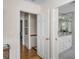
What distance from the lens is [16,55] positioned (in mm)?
3223

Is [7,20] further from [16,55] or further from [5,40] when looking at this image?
[16,55]

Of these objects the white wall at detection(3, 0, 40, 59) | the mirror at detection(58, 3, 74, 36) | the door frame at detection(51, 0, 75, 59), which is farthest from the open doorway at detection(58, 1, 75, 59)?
the white wall at detection(3, 0, 40, 59)

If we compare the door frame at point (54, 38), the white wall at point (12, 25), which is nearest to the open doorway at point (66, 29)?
the door frame at point (54, 38)

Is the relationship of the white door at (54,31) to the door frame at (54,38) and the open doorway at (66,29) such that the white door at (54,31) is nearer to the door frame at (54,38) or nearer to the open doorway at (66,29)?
the door frame at (54,38)

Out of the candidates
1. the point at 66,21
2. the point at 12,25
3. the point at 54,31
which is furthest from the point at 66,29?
the point at 12,25

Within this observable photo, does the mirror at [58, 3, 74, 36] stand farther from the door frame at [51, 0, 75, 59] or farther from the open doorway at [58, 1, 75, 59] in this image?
the door frame at [51, 0, 75, 59]

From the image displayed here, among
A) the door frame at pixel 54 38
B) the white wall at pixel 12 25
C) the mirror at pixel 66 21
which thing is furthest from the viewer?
the mirror at pixel 66 21

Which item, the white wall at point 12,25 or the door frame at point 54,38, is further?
the door frame at point 54,38

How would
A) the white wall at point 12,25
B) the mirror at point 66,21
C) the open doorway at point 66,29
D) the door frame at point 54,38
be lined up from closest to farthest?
the white wall at point 12,25 < the door frame at point 54,38 < the open doorway at point 66,29 < the mirror at point 66,21

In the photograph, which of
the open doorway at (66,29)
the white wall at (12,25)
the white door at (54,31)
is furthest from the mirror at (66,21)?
the white wall at (12,25)

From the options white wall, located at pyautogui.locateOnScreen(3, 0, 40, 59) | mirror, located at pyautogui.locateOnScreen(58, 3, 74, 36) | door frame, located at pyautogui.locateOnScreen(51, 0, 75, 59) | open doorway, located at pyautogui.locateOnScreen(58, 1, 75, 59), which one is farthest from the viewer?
mirror, located at pyautogui.locateOnScreen(58, 3, 74, 36)

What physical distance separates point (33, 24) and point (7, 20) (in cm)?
375

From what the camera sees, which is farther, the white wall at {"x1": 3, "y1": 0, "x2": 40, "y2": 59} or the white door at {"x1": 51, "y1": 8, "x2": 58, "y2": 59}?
the white door at {"x1": 51, "y1": 8, "x2": 58, "y2": 59}

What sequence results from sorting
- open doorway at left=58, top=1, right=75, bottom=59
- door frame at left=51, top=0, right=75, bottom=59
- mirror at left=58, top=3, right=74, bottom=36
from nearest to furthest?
door frame at left=51, top=0, right=75, bottom=59 < open doorway at left=58, top=1, right=75, bottom=59 < mirror at left=58, top=3, right=74, bottom=36
